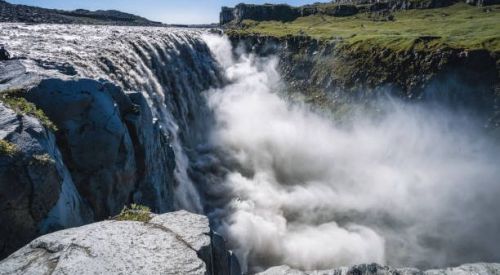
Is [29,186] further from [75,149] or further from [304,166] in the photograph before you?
[304,166]

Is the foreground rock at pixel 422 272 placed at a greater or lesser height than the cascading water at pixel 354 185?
greater

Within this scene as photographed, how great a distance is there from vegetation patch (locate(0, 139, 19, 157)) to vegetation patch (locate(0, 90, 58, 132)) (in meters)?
2.89

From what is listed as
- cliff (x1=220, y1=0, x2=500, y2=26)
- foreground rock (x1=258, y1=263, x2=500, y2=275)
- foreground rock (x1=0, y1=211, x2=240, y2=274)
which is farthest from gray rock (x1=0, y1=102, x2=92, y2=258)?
cliff (x1=220, y1=0, x2=500, y2=26)

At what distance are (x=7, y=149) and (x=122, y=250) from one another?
19.5 feet

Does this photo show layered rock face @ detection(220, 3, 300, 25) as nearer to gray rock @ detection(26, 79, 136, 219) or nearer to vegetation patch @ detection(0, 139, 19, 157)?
gray rock @ detection(26, 79, 136, 219)

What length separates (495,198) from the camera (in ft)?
155

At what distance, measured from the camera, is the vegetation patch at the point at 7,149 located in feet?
44.9

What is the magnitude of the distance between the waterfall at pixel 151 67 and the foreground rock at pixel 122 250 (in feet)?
55.4

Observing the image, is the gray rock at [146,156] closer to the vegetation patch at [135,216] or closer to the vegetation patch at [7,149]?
the vegetation patch at [135,216]

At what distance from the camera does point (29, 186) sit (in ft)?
45.5

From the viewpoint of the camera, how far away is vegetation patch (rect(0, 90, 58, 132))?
16922 millimetres

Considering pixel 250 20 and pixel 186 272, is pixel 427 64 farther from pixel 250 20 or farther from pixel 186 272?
pixel 250 20

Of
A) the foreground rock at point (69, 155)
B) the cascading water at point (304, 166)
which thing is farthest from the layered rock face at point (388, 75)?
the foreground rock at point (69, 155)

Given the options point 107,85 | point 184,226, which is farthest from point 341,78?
point 184,226
